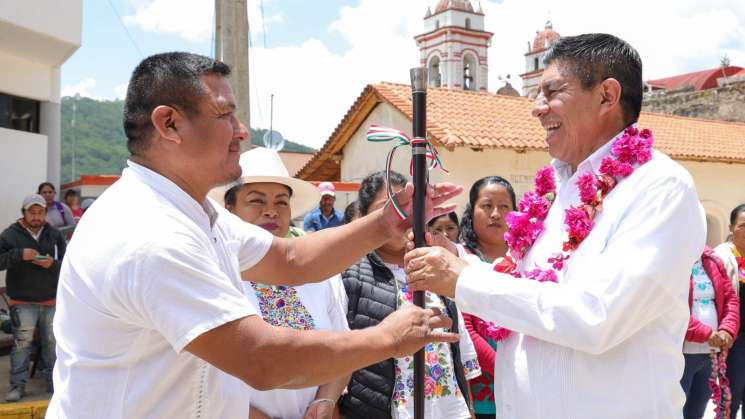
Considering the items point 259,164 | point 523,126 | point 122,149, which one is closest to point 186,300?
point 259,164

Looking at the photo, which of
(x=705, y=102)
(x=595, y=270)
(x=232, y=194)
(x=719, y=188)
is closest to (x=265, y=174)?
(x=232, y=194)

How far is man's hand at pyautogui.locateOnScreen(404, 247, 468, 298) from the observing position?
2.50m

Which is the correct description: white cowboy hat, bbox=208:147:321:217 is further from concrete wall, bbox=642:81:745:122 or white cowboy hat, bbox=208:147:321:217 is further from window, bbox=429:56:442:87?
window, bbox=429:56:442:87

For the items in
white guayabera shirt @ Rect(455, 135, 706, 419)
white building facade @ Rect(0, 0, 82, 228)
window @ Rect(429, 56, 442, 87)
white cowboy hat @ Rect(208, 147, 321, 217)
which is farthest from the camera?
window @ Rect(429, 56, 442, 87)

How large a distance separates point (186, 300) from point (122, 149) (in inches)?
1646

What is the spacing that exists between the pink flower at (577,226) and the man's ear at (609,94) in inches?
15.8

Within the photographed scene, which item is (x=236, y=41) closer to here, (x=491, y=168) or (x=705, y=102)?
(x=491, y=168)

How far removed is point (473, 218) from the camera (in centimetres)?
470

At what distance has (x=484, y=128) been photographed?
1703cm

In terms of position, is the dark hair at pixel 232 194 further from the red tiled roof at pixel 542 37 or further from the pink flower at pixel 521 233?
the red tiled roof at pixel 542 37

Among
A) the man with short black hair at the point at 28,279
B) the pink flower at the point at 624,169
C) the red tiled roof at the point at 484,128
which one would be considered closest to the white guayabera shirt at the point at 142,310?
the pink flower at the point at 624,169

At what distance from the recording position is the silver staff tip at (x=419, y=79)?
2.58 m

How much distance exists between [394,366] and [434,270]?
118 cm

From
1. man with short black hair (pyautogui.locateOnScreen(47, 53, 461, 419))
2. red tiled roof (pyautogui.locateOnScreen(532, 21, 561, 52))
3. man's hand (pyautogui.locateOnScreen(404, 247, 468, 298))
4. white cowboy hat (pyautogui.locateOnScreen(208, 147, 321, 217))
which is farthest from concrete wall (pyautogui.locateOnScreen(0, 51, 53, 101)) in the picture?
red tiled roof (pyautogui.locateOnScreen(532, 21, 561, 52))
